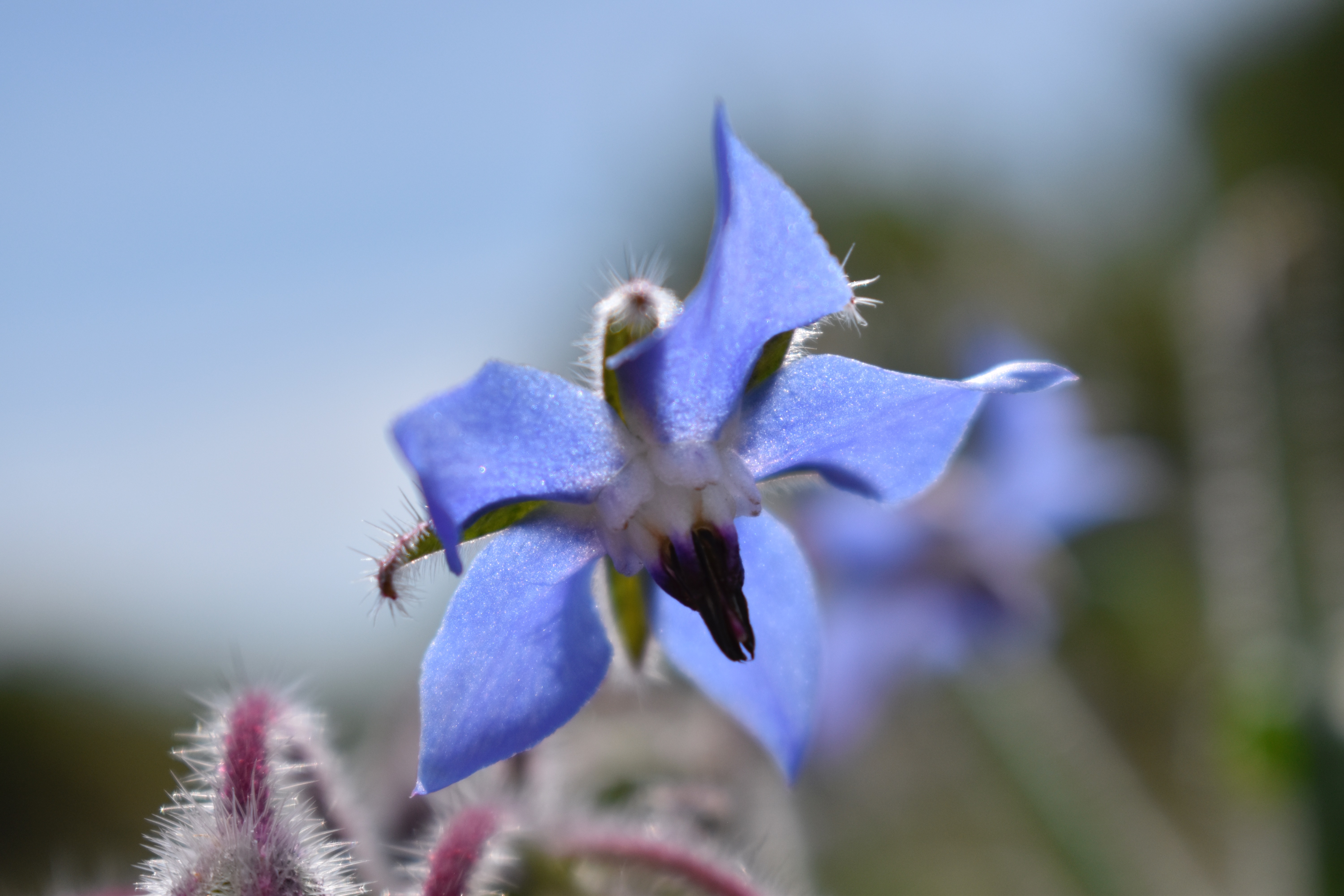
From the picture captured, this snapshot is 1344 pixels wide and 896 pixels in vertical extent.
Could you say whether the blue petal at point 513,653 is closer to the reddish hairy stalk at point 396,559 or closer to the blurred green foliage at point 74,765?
the reddish hairy stalk at point 396,559

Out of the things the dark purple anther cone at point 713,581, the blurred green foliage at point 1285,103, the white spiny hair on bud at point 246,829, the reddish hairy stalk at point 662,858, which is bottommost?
the blurred green foliage at point 1285,103

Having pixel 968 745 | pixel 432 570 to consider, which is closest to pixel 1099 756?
pixel 968 745

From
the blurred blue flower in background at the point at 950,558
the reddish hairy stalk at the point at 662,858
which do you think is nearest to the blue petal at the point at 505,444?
the reddish hairy stalk at the point at 662,858

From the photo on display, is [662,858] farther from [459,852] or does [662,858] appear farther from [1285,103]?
[1285,103]

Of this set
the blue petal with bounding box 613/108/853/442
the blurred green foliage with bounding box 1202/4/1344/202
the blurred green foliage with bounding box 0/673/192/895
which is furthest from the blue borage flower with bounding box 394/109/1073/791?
the blurred green foliage with bounding box 1202/4/1344/202

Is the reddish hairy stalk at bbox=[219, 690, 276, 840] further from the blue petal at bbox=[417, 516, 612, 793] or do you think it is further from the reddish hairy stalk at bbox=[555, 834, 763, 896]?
the reddish hairy stalk at bbox=[555, 834, 763, 896]

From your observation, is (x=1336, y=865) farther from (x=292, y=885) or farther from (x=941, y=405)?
(x=292, y=885)
